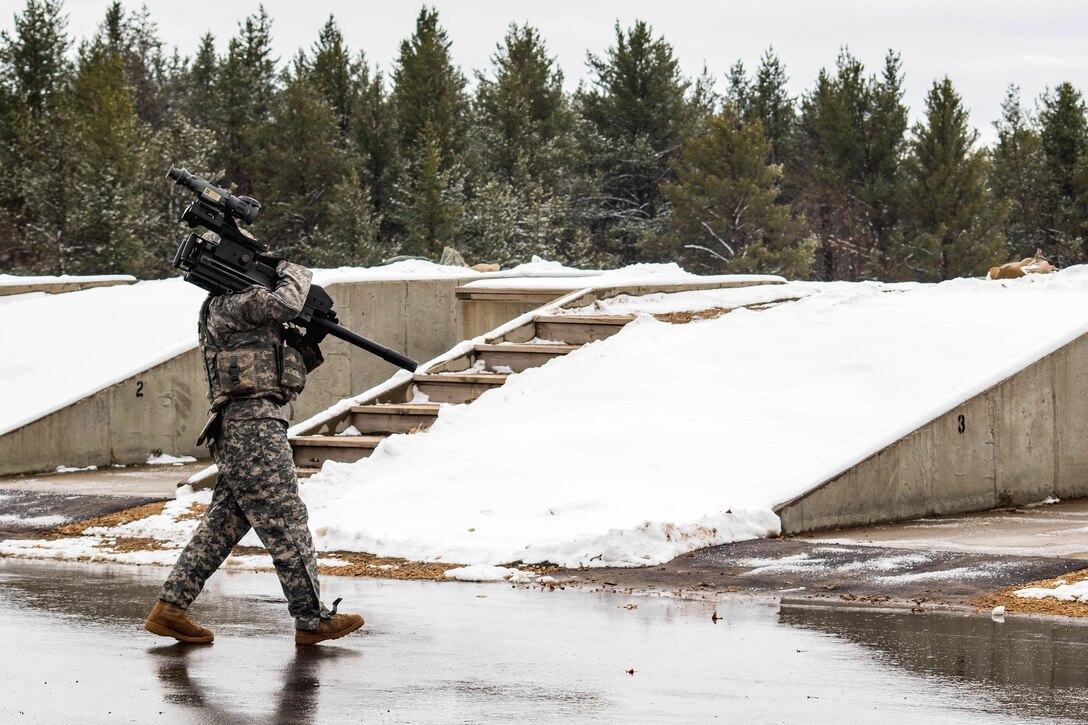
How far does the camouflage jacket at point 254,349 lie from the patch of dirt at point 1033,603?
3.89 meters

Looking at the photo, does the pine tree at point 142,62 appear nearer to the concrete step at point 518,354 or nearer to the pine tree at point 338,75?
the pine tree at point 338,75

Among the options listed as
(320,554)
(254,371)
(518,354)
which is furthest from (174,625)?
(518,354)

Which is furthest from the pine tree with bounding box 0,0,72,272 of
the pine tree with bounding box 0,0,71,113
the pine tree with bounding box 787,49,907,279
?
the pine tree with bounding box 787,49,907,279

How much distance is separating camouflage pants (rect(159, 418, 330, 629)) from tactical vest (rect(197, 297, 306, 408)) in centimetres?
14

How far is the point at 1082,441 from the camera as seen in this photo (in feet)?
43.0

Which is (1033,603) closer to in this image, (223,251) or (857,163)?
(223,251)

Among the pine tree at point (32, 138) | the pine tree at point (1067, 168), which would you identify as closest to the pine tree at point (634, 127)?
the pine tree at point (1067, 168)

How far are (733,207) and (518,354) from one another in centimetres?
3904

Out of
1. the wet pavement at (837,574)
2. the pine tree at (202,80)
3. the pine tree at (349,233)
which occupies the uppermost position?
the pine tree at (202,80)

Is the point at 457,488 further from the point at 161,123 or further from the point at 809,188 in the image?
the point at 161,123

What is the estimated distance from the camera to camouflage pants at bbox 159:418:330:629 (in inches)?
278

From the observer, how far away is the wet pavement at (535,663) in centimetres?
573

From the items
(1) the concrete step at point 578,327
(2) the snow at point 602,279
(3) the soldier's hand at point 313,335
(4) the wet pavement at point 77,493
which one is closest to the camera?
(3) the soldier's hand at point 313,335

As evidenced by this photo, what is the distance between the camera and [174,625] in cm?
709
